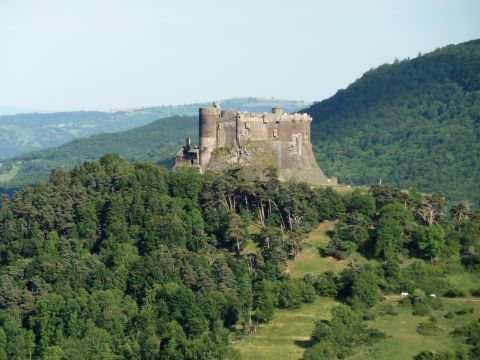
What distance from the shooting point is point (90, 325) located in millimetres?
74312

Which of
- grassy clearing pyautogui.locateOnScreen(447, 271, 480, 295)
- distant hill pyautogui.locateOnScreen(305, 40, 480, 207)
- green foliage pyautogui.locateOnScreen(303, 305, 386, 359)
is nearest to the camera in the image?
green foliage pyautogui.locateOnScreen(303, 305, 386, 359)

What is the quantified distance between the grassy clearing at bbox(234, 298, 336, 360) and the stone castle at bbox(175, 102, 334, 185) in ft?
57.2

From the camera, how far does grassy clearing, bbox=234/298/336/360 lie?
231 ft

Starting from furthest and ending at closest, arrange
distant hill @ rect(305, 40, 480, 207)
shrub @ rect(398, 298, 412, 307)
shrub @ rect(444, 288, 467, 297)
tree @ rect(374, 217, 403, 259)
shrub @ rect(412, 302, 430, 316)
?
distant hill @ rect(305, 40, 480, 207) → tree @ rect(374, 217, 403, 259) → shrub @ rect(444, 288, 467, 297) → shrub @ rect(398, 298, 412, 307) → shrub @ rect(412, 302, 430, 316)

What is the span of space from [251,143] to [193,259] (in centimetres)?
1566

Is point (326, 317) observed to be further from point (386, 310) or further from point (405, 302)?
point (405, 302)

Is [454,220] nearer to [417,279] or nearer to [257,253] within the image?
[417,279]

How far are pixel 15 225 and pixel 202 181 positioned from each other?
673 inches

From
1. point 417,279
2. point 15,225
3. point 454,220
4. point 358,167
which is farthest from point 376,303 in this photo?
point 358,167

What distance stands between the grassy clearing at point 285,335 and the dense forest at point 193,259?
0.87m

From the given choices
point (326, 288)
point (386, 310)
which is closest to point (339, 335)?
point (386, 310)

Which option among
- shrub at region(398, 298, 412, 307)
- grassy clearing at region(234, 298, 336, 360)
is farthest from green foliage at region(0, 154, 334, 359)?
shrub at region(398, 298, 412, 307)

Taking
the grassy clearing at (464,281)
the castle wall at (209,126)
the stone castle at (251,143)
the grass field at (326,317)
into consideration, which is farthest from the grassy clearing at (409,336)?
the castle wall at (209,126)

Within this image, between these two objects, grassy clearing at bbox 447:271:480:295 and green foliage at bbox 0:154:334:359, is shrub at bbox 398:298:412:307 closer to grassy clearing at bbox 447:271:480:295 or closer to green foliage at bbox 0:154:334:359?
grassy clearing at bbox 447:271:480:295
